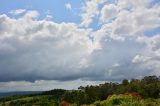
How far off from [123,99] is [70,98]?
3870 inches

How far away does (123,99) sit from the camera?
3499 inches

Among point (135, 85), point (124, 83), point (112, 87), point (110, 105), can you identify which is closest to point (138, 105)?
point (110, 105)

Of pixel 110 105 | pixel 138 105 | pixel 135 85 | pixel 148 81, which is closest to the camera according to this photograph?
pixel 138 105

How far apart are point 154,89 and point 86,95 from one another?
34.0 metres

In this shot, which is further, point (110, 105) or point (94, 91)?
point (94, 91)

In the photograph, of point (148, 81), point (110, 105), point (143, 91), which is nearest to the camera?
point (110, 105)

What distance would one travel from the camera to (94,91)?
18075 cm

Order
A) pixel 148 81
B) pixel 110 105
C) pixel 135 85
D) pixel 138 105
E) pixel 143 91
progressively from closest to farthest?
1. pixel 138 105
2. pixel 110 105
3. pixel 143 91
4. pixel 135 85
5. pixel 148 81

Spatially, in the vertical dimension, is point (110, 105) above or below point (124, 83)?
below

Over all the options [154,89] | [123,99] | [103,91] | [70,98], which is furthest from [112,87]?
[123,99]

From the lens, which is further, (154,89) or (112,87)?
(112,87)

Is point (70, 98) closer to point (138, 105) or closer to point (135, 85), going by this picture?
point (135, 85)

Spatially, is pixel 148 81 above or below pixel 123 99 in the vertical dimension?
above

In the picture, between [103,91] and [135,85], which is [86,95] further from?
[135,85]
